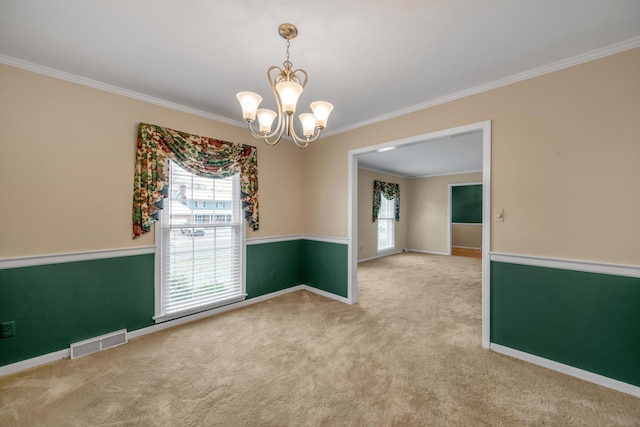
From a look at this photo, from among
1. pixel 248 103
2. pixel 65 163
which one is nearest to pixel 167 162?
pixel 65 163

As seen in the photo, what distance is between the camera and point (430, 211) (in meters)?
8.27

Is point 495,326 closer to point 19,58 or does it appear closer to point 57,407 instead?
point 57,407

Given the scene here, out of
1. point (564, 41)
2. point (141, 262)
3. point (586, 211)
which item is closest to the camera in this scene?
point (564, 41)

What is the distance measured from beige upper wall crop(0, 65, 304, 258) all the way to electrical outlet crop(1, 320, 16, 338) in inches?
22.6

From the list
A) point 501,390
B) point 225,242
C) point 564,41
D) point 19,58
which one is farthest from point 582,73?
point 19,58

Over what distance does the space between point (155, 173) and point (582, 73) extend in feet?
13.4

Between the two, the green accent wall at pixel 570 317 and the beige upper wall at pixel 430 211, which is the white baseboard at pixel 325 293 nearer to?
the green accent wall at pixel 570 317

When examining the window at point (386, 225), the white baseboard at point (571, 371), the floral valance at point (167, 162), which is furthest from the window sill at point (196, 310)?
the window at point (386, 225)

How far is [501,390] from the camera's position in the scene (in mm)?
1948

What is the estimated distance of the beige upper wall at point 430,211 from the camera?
7953mm

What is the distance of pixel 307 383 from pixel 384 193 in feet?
20.4

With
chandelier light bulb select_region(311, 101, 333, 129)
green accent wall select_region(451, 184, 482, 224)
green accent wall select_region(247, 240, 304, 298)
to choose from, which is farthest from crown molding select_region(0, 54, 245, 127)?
green accent wall select_region(451, 184, 482, 224)

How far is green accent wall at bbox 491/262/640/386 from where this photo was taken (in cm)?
195

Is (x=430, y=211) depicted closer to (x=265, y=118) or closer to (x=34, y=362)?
(x=265, y=118)
